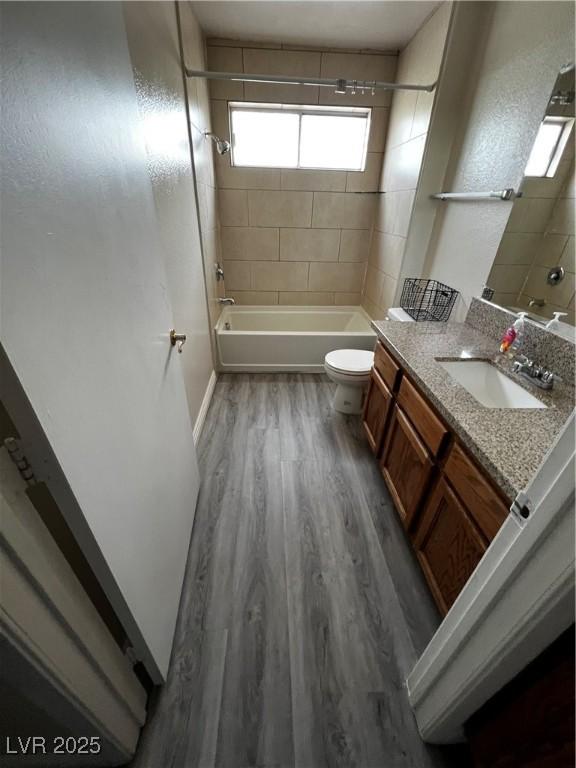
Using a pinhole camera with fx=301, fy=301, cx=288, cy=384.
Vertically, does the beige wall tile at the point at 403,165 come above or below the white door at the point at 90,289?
above

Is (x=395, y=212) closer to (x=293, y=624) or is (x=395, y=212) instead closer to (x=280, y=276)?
(x=280, y=276)

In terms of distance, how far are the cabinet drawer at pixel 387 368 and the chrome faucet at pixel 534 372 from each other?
50cm

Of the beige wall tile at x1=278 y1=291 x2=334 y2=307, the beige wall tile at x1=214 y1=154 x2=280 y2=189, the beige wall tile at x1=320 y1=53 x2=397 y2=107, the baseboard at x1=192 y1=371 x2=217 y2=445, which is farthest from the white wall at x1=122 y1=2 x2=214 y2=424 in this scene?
the beige wall tile at x1=278 y1=291 x2=334 y2=307

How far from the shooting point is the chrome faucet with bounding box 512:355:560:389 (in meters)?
1.23

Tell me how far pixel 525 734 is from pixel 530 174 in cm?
202

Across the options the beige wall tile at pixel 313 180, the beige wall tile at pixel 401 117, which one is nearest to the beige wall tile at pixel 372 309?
the beige wall tile at pixel 313 180

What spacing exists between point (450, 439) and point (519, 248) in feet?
3.77

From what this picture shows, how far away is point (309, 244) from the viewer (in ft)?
10.5

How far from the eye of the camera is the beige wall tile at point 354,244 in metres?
3.16

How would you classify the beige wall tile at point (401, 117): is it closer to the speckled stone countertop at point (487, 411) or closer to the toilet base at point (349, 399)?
the speckled stone countertop at point (487, 411)

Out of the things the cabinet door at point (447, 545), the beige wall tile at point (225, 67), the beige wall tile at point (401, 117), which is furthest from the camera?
the beige wall tile at point (225, 67)

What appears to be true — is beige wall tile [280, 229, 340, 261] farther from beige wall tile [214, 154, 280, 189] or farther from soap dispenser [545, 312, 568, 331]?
soap dispenser [545, 312, 568, 331]

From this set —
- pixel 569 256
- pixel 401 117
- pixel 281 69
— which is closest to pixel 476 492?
pixel 569 256

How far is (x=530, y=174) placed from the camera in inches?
56.4
